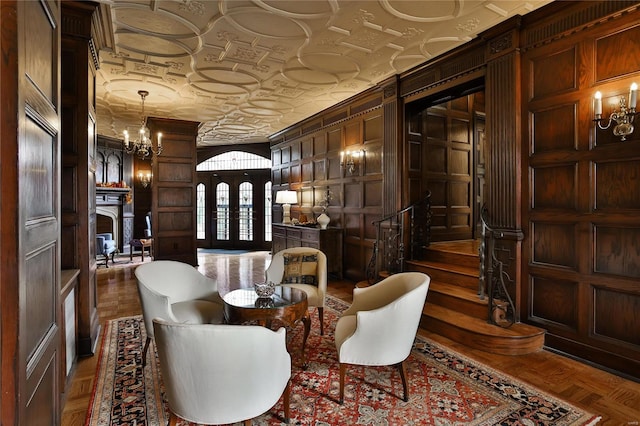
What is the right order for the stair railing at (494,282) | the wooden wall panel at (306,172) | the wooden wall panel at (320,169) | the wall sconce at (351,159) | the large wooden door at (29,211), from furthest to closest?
the wooden wall panel at (306,172) → the wooden wall panel at (320,169) → the wall sconce at (351,159) → the stair railing at (494,282) → the large wooden door at (29,211)

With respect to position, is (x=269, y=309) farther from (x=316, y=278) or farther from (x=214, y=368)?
(x=316, y=278)

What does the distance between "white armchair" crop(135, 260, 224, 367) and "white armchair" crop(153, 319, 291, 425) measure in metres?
1.14

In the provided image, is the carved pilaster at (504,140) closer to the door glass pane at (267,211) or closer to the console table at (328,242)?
the console table at (328,242)

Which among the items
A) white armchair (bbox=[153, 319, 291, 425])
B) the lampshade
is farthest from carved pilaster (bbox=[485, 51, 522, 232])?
the lampshade

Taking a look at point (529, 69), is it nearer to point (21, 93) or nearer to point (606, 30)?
point (606, 30)

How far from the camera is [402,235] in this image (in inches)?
197

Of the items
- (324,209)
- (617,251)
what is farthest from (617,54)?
(324,209)

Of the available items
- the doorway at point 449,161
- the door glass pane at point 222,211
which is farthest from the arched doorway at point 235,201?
the doorway at point 449,161

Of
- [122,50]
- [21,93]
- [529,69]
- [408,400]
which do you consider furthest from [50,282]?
[529,69]

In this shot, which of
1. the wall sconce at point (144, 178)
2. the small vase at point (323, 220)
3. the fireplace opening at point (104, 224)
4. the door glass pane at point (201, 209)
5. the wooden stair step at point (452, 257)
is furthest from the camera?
the door glass pane at point (201, 209)

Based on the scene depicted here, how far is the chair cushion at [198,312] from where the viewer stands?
303 centimetres

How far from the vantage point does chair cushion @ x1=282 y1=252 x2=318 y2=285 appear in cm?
395

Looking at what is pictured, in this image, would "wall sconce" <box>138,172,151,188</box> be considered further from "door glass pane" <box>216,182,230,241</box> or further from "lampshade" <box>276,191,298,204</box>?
"lampshade" <box>276,191,298,204</box>

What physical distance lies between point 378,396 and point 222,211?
32.4 ft
